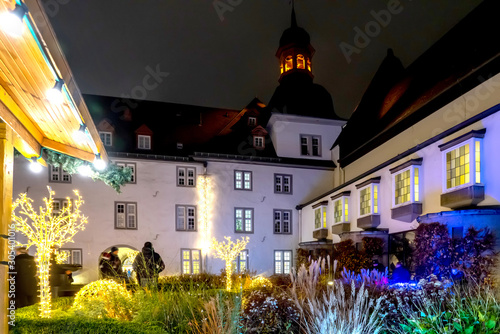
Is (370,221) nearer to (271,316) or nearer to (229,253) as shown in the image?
(229,253)

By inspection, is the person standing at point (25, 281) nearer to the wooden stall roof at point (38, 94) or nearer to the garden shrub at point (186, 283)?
the wooden stall roof at point (38, 94)

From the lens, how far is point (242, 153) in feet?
68.2

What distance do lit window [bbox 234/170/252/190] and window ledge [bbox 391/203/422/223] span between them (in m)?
9.29

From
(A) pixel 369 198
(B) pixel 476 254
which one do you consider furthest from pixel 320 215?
(B) pixel 476 254

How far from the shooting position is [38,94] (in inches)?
163

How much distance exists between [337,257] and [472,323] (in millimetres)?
10765

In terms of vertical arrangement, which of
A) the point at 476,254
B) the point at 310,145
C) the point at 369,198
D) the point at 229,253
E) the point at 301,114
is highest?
the point at 301,114

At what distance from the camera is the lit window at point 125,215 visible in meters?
18.7

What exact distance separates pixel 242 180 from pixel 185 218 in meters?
3.42

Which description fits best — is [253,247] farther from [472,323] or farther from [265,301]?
[472,323]

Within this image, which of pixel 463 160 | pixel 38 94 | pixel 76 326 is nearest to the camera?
pixel 38 94

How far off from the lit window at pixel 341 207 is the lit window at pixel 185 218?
704cm

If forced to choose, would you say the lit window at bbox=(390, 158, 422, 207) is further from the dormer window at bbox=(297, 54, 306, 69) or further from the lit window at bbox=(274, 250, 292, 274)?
the dormer window at bbox=(297, 54, 306, 69)

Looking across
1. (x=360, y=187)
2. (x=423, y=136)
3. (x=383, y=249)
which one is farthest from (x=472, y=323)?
(x=423, y=136)
